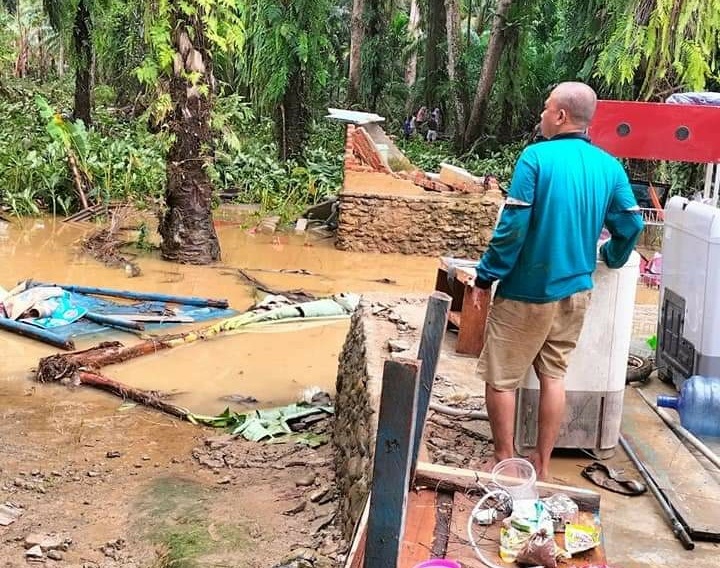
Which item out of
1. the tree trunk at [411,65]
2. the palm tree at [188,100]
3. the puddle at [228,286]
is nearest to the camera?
the puddle at [228,286]

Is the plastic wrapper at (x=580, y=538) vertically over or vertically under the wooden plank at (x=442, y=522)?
over

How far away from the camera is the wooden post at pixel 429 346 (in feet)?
10.6

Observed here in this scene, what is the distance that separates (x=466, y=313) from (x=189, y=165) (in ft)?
22.7

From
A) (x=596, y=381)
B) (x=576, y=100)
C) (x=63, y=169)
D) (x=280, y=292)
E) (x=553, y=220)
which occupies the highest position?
(x=576, y=100)

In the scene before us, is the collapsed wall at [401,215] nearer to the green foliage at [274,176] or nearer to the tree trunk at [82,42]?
the green foliage at [274,176]

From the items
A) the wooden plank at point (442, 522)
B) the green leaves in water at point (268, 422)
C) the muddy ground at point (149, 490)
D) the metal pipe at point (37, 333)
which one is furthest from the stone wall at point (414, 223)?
the wooden plank at point (442, 522)

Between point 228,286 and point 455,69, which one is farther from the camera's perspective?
point 455,69

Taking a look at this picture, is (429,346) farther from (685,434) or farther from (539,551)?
(685,434)

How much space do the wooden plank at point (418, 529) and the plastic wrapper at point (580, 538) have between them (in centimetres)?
47

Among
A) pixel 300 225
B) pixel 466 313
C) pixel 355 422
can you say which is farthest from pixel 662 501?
pixel 300 225

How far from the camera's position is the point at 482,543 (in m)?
3.08

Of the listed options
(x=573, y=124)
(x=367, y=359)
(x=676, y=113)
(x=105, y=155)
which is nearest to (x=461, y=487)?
(x=573, y=124)

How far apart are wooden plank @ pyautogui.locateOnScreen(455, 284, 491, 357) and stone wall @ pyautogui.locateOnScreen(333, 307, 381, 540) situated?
0.62 meters

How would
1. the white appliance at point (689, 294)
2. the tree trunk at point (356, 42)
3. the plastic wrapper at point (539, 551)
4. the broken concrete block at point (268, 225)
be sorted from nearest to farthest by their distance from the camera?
1. the plastic wrapper at point (539, 551)
2. the white appliance at point (689, 294)
3. the broken concrete block at point (268, 225)
4. the tree trunk at point (356, 42)
